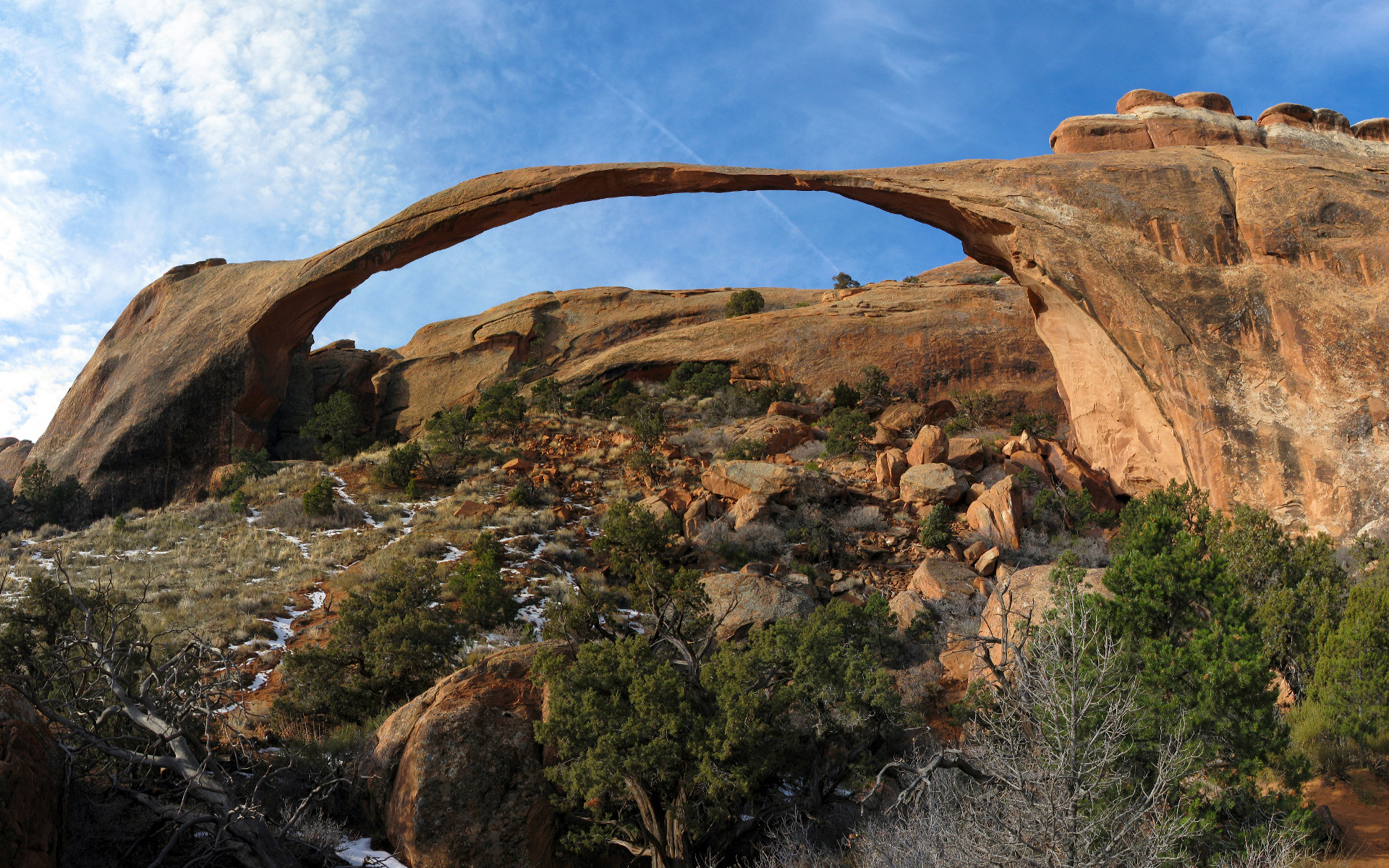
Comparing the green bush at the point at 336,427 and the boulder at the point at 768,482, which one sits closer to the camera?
the boulder at the point at 768,482

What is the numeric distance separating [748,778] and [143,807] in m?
5.61

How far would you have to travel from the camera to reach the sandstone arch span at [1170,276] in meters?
12.2

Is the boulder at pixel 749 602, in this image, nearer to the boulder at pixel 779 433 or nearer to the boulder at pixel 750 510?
the boulder at pixel 750 510

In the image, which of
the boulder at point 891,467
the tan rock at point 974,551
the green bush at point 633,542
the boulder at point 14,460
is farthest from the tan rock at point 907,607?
the boulder at point 14,460

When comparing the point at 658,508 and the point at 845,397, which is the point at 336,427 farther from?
the point at 845,397

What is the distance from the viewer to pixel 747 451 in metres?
19.1

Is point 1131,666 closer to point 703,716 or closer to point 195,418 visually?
point 703,716

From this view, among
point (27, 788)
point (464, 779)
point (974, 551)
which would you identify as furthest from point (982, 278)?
point (27, 788)

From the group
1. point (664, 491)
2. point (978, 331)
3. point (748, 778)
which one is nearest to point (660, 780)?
point (748, 778)

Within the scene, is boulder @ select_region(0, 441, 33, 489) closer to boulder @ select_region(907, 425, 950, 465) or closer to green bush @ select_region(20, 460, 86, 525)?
green bush @ select_region(20, 460, 86, 525)

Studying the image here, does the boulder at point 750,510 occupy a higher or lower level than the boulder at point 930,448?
lower

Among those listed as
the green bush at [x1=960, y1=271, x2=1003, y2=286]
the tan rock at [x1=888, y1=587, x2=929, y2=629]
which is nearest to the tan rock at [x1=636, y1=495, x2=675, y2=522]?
the tan rock at [x1=888, y1=587, x2=929, y2=629]

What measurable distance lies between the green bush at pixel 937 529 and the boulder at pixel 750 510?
3.01 meters

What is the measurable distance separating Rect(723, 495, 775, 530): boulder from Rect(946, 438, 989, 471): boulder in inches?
185
